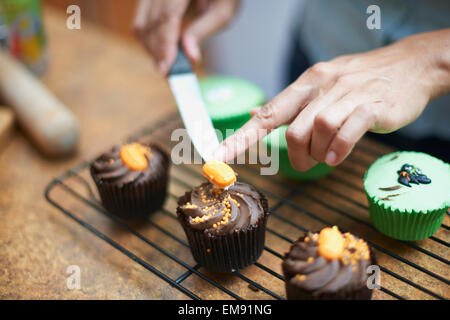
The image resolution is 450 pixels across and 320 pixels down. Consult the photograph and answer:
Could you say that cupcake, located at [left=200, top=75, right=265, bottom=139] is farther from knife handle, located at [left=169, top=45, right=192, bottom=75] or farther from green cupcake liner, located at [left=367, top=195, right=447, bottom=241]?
green cupcake liner, located at [left=367, top=195, right=447, bottom=241]

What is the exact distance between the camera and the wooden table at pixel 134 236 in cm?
126

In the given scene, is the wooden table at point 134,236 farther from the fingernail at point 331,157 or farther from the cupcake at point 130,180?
the fingernail at point 331,157

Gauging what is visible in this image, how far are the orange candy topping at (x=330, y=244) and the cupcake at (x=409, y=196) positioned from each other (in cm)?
27

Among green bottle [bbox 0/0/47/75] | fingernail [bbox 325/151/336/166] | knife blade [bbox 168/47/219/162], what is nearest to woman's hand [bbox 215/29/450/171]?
fingernail [bbox 325/151/336/166]

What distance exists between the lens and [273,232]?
1369mm

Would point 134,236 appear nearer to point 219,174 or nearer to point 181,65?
point 219,174

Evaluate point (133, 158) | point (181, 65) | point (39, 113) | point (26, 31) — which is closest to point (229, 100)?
point (181, 65)

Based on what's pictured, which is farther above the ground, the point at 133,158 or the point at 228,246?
the point at 133,158

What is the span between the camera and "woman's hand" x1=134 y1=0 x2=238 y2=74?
1807mm

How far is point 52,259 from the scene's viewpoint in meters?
1.39

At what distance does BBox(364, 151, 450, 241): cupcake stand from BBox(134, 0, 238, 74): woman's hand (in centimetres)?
93

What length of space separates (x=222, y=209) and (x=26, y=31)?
1549 mm
